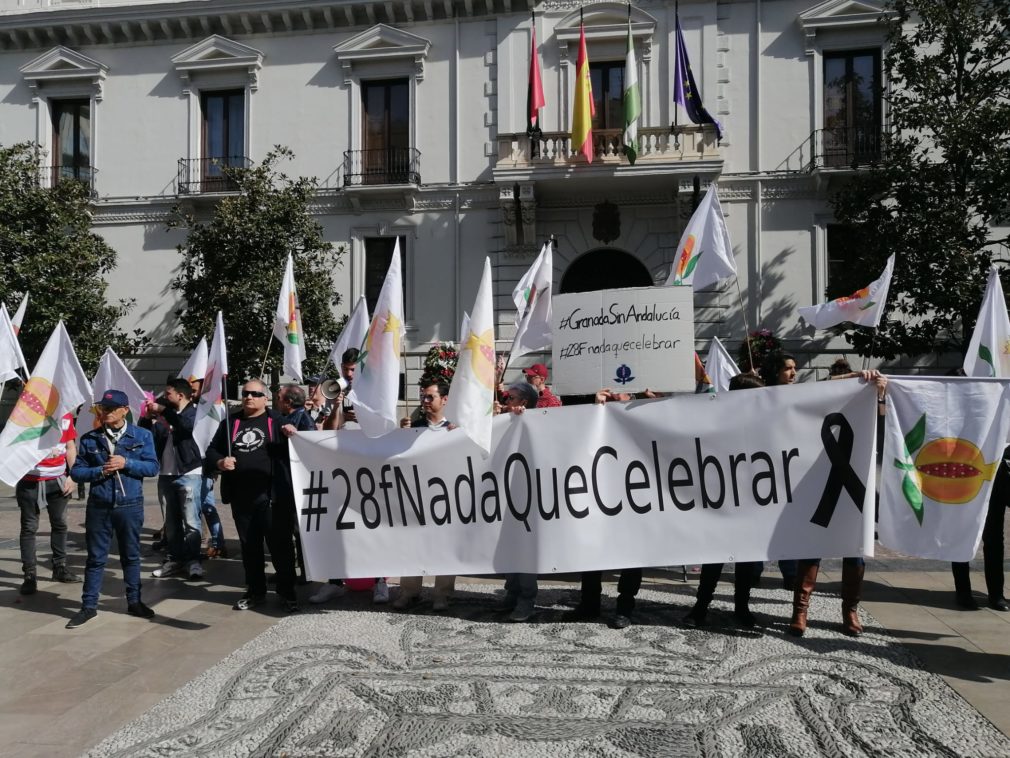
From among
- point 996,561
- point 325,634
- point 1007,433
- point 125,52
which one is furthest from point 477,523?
point 125,52

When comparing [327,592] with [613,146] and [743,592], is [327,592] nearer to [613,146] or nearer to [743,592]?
[743,592]

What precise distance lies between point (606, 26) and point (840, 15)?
5.45 m

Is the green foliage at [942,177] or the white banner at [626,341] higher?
the green foliage at [942,177]

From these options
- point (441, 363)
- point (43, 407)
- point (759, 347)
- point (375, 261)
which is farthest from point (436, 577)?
point (375, 261)

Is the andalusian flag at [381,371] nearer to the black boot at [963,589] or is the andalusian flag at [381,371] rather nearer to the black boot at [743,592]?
the black boot at [743,592]

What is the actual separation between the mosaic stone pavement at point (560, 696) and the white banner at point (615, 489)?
566 millimetres

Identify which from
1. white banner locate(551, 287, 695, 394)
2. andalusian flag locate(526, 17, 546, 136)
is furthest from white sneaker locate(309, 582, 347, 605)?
andalusian flag locate(526, 17, 546, 136)

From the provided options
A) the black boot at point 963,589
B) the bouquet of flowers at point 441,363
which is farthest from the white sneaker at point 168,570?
the bouquet of flowers at point 441,363

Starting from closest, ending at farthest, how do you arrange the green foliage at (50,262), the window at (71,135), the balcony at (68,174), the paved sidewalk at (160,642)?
1. the paved sidewalk at (160,642)
2. the green foliage at (50,262)
3. the balcony at (68,174)
4. the window at (71,135)

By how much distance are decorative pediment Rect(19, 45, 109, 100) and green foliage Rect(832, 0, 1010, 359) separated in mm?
19630

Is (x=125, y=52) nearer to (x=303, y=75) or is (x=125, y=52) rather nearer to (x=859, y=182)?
(x=303, y=75)

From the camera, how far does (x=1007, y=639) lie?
5.42 metres

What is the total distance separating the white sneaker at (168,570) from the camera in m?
7.57

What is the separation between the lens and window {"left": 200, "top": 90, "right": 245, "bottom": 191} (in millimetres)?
21578
